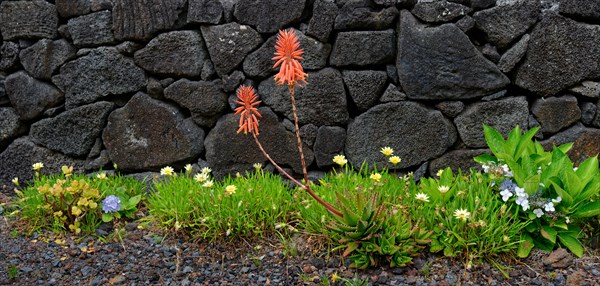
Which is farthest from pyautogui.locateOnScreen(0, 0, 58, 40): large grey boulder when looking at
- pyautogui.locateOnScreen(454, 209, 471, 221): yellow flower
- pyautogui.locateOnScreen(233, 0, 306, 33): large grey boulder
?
pyautogui.locateOnScreen(454, 209, 471, 221): yellow flower

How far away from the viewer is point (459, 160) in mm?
3629

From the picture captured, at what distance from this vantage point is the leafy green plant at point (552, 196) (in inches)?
112

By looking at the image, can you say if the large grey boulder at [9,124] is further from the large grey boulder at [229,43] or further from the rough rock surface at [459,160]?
the rough rock surface at [459,160]

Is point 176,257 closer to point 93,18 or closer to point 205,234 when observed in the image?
point 205,234

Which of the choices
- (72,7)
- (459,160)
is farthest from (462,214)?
(72,7)

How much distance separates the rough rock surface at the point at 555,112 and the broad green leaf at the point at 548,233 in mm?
886

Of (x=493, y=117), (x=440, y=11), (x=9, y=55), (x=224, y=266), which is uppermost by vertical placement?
(x=440, y=11)

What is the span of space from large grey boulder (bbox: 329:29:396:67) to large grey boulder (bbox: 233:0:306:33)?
0.31 meters

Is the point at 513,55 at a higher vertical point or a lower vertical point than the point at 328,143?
higher

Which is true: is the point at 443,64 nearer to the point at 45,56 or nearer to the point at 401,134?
the point at 401,134

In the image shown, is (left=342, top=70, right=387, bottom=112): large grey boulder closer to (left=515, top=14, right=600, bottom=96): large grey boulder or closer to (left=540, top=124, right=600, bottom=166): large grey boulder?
(left=515, top=14, right=600, bottom=96): large grey boulder

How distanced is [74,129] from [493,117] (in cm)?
282

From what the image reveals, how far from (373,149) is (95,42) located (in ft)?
6.53

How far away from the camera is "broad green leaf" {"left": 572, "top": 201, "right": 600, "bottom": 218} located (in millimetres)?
2820
